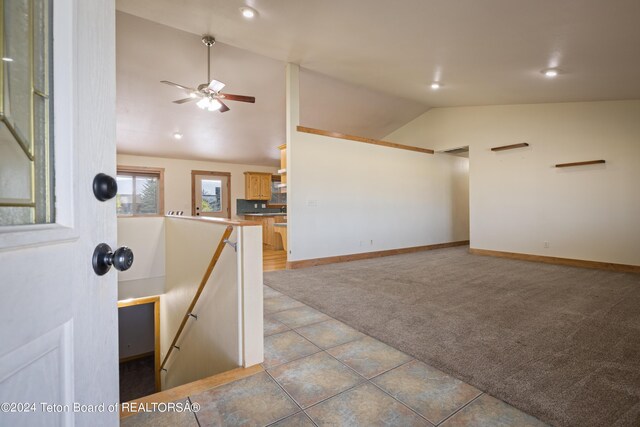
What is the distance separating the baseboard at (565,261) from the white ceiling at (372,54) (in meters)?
2.63

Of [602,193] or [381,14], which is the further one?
[602,193]

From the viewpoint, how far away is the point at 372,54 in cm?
408

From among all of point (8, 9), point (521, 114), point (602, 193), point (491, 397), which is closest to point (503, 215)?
point (602, 193)

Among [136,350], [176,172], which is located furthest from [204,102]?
[136,350]

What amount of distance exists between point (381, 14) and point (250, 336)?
3298mm

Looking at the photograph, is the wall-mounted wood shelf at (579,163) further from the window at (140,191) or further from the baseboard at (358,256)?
the window at (140,191)

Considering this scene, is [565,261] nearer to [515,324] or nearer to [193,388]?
[515,324]

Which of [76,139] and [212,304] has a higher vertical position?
→ [76,139]

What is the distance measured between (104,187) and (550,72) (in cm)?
518

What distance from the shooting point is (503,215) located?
6.04 meters

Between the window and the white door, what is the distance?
26.7 feet

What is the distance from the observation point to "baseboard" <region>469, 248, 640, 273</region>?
15.4 feet

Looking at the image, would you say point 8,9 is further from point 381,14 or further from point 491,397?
point 381,14

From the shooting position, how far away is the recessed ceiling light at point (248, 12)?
3203 mm
